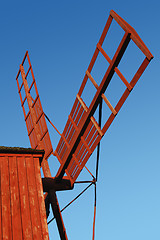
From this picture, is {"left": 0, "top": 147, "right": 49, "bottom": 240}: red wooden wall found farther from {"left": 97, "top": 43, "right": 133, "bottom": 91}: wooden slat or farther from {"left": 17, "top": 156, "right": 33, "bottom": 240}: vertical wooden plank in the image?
{"left": 97, "top": 43, "right": 133, "bottom": 91}: wooden slat

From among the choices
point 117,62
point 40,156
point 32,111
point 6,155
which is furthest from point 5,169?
point 32,111

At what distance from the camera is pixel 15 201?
646cm

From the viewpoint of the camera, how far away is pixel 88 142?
7.90m

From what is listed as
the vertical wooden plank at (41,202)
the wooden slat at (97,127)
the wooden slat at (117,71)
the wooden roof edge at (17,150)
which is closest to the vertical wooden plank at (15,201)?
the wooden roof edge at (17,150)

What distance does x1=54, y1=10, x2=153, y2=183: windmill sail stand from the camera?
649 centimetres

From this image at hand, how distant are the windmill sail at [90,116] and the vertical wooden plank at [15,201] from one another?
1745mm

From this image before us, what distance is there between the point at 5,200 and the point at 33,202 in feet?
1.87

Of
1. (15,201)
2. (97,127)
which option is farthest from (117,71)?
(15,201)

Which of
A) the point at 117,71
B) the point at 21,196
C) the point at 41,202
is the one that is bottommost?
the point at 41,202

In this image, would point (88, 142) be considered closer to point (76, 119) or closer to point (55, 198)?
point (76, 119)

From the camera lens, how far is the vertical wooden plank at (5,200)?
5.97 meters

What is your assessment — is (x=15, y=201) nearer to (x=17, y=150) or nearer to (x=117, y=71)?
(x=17, y=150)

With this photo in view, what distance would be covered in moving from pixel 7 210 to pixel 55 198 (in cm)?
274

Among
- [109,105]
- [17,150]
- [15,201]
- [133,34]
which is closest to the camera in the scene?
[133,34]
